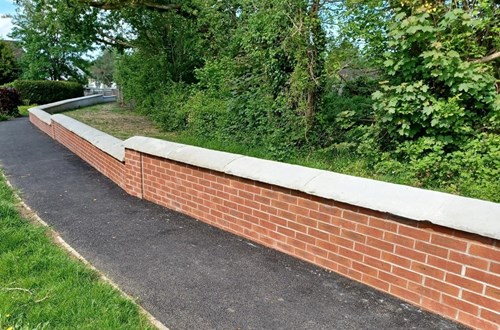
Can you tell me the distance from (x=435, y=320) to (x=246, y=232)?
1797 mm

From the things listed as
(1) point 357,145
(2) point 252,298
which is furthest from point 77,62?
(2) point 252,298

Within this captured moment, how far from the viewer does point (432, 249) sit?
7.81ft

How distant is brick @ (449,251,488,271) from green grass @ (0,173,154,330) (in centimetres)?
195

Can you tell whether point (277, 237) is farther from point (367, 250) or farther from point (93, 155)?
point (93, 155)

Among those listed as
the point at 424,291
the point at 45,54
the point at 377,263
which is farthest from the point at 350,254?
the point at 45,54

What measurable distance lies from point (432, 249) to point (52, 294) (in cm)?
257

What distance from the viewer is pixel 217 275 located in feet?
9.72

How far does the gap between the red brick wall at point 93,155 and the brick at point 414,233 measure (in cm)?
403

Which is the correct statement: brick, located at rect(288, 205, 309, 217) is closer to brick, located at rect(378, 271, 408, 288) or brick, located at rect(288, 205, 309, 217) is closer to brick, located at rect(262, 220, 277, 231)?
brick, located at rect(262, 220, 277, 231)

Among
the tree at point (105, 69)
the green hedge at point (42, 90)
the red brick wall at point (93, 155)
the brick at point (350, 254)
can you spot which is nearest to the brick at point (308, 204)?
the brick at point (350, 254)

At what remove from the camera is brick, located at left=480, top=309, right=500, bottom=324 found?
217cm

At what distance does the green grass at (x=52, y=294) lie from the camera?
2.29 m

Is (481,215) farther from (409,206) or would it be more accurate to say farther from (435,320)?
(435,320)

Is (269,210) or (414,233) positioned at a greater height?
(414,233)
